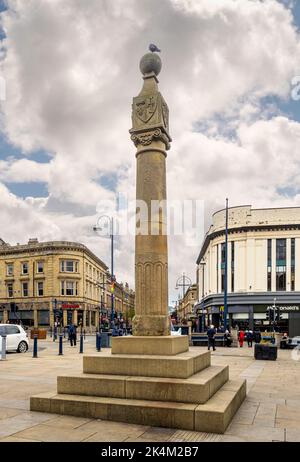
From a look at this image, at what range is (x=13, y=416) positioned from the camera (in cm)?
744

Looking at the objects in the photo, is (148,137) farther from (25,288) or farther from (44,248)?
(25,288)

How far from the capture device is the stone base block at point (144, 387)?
724 centimetres

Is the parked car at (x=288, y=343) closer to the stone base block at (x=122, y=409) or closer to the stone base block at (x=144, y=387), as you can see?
the stone base block at (x=144, y=387)

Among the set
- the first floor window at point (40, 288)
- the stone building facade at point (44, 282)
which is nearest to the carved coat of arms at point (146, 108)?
the stone building facade at point (44, 282)

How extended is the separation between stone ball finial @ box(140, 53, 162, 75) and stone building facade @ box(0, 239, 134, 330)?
51232mm

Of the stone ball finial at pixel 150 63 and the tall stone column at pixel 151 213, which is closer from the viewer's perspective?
the tall stone column at pixel 151 213

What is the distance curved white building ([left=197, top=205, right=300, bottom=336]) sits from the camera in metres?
50.1

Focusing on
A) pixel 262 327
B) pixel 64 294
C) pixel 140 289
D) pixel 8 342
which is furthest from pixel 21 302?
Answer: pixel 140 289

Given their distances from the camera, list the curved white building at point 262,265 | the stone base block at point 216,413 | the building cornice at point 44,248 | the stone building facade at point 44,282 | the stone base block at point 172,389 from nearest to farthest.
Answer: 1. the stone base block at point 216,413
2. the stone base block at point 172,389
3. the curved white building at point 262,265
4. the stone building facade at point 44,282
5. the building cornice at point 44,248

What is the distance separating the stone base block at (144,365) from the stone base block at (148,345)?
0.24 m

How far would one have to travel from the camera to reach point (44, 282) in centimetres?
6175

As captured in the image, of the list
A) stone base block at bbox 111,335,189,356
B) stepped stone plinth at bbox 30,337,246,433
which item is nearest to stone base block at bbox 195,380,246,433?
stepped stone plinth at bbox 30,337,246,433

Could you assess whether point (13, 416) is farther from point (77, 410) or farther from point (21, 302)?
point (21, 302)

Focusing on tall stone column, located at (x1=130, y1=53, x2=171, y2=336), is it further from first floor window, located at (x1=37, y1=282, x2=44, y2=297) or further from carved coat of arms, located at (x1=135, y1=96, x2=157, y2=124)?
first floor window, located at (x1=37, y1=282, x2=44, y2=297)
